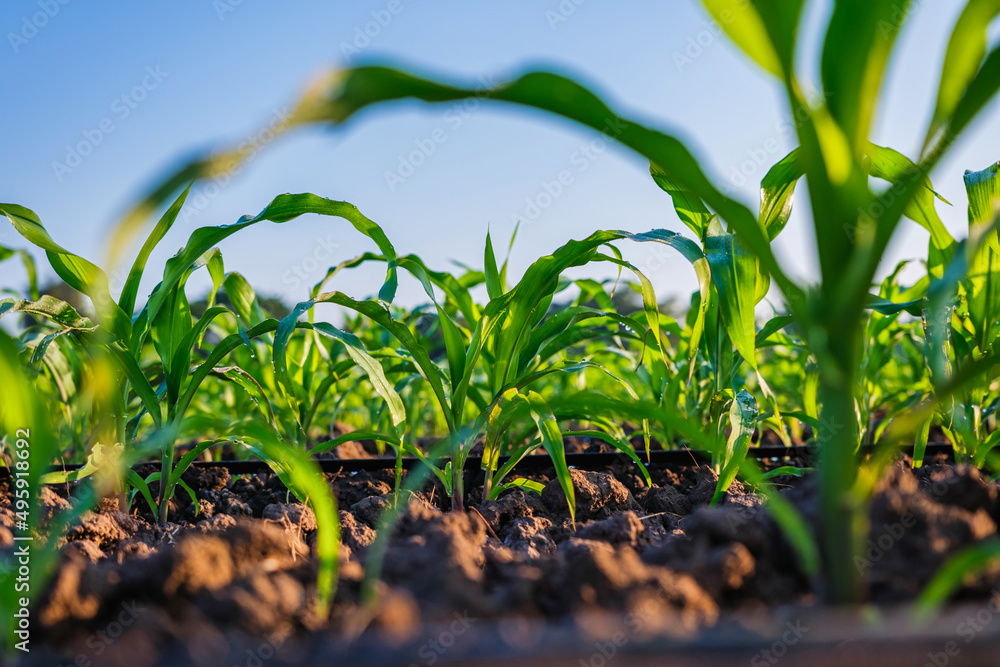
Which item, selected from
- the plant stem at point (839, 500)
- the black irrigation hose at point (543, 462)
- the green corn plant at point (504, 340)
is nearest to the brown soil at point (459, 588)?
the plant stem at point (839, 500)

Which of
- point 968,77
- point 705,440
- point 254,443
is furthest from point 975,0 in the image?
point 254,443

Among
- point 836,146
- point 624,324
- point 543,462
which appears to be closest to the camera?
point 836,146

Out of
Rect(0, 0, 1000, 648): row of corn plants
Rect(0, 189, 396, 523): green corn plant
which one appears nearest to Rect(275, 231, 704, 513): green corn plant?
Rect(0, 0, 1000, 648): row of corn plants

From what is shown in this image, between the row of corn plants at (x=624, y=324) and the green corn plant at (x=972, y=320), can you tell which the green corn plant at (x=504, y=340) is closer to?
the row of corn plants at (x=624, y=324)

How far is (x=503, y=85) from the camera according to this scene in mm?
407

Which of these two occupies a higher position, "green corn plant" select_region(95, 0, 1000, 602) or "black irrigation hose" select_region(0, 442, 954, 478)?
"green corn plant" select_region(95, 0, 1000, 602)

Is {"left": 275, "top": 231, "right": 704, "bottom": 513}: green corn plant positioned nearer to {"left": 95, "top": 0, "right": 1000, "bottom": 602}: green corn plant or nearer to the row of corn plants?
the row of corn plants

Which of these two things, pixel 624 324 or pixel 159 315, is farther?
pixel 624 324

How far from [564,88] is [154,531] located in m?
1.04

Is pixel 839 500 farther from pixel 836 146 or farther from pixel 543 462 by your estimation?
pixel 543 462

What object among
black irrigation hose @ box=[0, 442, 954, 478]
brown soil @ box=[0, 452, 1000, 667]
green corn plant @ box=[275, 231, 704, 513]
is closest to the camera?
brown soil @ box=[0, 452, 1000, 667]

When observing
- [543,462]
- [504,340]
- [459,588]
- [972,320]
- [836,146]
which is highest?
[836,146]

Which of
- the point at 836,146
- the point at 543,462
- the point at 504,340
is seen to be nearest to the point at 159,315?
the point at 504,340

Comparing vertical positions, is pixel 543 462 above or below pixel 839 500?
below
